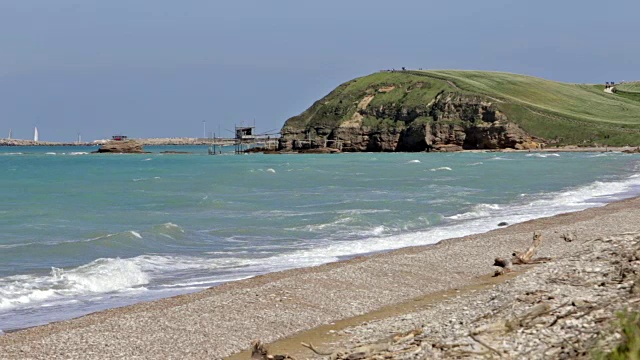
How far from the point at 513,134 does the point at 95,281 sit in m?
125

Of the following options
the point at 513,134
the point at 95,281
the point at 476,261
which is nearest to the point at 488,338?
the point at 476,261

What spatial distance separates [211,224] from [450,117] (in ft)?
391

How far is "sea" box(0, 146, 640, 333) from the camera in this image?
19.4 meters

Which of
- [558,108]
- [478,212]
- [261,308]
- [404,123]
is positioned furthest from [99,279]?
[558,108]

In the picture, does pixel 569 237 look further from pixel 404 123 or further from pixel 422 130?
pixel 404 123

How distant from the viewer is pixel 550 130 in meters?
140

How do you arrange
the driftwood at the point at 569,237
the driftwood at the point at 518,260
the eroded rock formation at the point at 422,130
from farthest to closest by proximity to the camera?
the eroded rock formation at the point at 422,130 → the driftwood at the point at 569,237 → the driftwood at the point at 518,260

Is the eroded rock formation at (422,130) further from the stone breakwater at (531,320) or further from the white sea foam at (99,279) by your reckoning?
the stone breakwater at (531,320)

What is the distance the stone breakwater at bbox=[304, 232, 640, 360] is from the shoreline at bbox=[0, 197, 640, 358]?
1712 mm

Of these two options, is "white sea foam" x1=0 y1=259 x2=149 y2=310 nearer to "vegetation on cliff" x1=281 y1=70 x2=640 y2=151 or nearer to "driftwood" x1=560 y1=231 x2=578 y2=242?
"driftwood" x1=560 y1=231 x2=578 y2=242

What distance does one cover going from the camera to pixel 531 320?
32.4 feet

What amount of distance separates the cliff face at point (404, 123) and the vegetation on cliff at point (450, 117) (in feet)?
0.54

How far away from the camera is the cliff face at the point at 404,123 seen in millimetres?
142875

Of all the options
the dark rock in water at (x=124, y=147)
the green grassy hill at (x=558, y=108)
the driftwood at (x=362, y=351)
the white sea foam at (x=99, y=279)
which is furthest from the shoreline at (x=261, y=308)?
the dark rock in water at (x=124, y=147)
